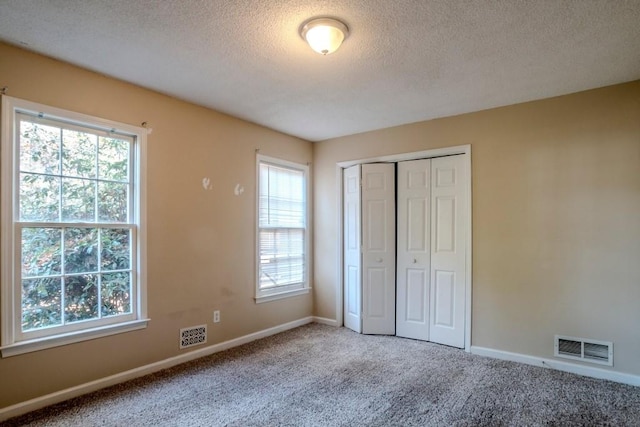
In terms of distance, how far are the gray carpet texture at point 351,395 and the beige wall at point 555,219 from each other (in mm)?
458

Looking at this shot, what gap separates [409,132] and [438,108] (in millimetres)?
588

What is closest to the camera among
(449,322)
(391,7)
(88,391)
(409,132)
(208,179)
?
(391,7)

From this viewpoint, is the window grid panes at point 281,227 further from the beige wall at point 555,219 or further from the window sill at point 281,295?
the beige wall at point 555,219

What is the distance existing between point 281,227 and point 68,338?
2514 millimetres

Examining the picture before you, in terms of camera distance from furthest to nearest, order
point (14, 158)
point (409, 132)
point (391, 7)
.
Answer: point (409, 132) → point (14, 158) → point (391, 7)

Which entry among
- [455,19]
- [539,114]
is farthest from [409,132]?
[455,19]

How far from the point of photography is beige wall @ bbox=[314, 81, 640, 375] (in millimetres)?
3096

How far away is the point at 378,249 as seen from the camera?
4562 mm

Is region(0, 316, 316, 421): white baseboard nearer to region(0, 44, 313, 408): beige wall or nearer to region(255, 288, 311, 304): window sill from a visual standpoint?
region(0, 44, 313, 408): beige wall

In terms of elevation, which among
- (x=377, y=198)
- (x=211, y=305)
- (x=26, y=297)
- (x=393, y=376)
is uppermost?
(x=377, y=198)

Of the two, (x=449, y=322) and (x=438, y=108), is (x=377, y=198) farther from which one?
(x=449, y=322)

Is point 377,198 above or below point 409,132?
below

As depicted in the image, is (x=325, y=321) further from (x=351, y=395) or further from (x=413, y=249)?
(x=351, y=395)

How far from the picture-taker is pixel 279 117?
408 cm
